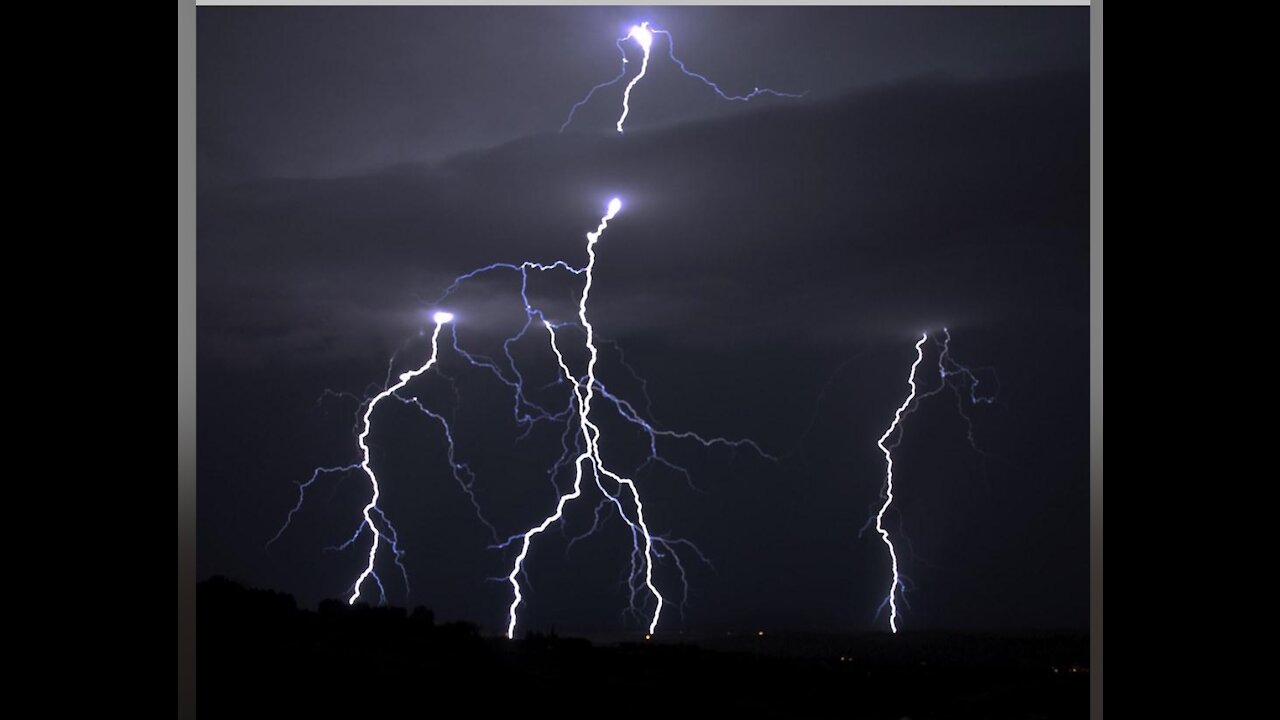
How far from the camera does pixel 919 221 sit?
281 cm

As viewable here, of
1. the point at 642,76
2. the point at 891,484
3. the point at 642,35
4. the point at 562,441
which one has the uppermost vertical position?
the point at 642,35

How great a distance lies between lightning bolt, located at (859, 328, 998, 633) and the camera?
110 inches

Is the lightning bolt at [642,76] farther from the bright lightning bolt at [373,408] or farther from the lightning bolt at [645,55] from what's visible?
the bright lightning bolt at [373,408]

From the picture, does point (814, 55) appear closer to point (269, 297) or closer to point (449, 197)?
point (449, 197)

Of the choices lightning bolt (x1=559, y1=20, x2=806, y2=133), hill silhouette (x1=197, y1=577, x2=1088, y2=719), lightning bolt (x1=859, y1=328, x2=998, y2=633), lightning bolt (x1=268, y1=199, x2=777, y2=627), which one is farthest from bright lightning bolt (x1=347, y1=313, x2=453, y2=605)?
lightning bolt (x1=859, y1=328, x2=998, y2=633)

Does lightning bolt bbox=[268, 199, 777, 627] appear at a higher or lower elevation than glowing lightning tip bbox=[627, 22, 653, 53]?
lower

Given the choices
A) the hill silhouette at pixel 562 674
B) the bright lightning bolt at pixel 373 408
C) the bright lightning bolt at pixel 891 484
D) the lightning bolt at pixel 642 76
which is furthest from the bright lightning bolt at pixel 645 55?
the hill silhouette at pixel 562 674

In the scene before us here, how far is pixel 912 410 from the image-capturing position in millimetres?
2840

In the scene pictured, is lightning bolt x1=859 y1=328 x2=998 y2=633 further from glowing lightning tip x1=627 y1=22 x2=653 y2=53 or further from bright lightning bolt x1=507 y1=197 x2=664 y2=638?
glowing lightning tip x1=627 y1=22 x2=653 y2=53

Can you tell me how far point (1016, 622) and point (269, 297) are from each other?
2339mm

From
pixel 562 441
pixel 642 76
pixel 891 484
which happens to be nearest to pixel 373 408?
pixel 562 441

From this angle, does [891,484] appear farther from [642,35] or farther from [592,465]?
[642,35]

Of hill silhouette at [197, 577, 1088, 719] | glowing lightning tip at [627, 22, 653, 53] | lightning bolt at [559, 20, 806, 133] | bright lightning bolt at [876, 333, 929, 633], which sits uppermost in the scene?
glowing lightning tip at [627, 22, 653, 53]
